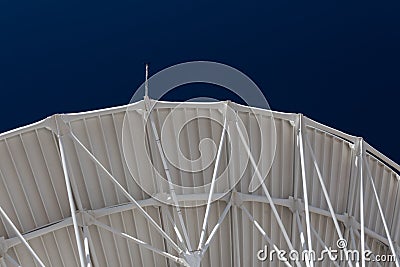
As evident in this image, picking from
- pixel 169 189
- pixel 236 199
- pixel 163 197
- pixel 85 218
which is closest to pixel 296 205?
pixel 236 199

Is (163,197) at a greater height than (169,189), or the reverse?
(169,189)

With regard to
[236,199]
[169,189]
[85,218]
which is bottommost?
[85,218]

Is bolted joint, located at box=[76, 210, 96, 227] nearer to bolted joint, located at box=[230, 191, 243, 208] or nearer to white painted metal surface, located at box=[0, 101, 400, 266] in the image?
white painted metal surface, located at box=[0, 101, 400, 266]

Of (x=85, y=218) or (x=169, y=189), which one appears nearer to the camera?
(x=85, y=218)

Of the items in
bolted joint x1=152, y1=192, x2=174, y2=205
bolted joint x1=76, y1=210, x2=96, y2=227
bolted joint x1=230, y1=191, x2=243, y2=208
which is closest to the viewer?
bolted joint x1=76, y1=210, x2=96, y2=227

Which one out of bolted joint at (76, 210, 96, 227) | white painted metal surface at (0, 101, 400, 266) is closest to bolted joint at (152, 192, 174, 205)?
white painted metal surface at (0, 101, 400, 266)

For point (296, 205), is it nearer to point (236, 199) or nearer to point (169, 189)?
point (236, 199)

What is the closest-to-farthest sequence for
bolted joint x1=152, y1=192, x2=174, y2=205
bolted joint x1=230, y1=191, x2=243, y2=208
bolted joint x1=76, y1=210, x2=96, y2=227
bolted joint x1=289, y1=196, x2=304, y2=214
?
bolted joint x1=76, y1=210, x2=96, y2=227
bolted joint x1=152, y1=192, x2=174, y2=205
bolted joint x1=230, y1=191, x2=243, y2=208
bolted joint x1=289, y1=196, x2=304, y2=214

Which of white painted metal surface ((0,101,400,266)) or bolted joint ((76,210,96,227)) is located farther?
bolted joint ((76,210,96,227))

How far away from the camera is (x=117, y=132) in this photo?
26.8 m

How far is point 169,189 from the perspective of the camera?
27422 mm

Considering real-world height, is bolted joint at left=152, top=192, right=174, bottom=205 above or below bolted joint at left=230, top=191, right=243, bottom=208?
below

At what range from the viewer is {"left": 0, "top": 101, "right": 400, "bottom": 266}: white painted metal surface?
25.5 meters

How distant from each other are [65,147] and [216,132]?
7.23 m
